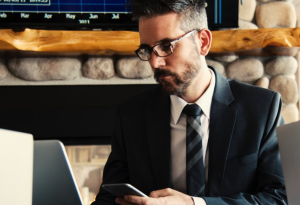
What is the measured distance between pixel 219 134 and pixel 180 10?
441 mm

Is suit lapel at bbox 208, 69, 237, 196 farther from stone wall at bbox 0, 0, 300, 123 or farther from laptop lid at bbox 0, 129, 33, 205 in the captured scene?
stone wall at bbox 0, 0, 300, 123

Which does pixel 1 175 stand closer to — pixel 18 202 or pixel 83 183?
pixel 18 202

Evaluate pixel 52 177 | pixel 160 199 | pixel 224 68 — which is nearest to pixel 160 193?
pixel 160 199

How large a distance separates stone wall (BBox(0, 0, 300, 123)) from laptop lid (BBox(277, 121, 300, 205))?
157 cm

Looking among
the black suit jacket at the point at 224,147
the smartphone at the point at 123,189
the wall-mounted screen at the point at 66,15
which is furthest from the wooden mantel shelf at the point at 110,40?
the smartphone at the point at 123,189

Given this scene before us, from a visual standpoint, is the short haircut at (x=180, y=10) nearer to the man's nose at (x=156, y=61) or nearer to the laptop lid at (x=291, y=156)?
the man's nose at (x=156, y=61)

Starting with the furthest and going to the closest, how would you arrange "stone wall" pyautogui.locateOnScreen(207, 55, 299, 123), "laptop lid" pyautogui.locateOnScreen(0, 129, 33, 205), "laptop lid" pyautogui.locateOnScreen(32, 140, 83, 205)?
"stone wall" pyautogui.locateOnScreen(207, 55, 299, 123), "laptop lid" pyautogui.locateOnScreen(32, 140, 83, 205), "laptop lid" pyautogui.locateOnScreen(0, 129, 33, 205)

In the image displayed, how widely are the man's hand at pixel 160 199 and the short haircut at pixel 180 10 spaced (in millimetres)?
589

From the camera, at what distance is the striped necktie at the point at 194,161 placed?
1.52 meters

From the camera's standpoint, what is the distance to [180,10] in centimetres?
161

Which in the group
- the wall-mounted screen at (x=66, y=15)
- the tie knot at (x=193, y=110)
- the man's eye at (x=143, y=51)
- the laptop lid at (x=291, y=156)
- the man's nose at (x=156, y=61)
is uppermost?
the wall-mounted screen at (x=66, y=15)

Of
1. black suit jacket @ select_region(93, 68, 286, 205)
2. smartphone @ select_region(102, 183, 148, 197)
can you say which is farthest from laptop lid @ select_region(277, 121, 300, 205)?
black suit jacket @ select_region(93, 68, 286, 205)

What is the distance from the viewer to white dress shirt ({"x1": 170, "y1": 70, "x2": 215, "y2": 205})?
5.20 ft

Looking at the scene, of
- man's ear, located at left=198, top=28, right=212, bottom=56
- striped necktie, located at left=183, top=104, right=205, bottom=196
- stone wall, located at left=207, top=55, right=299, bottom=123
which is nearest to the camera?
striped necktie, located at left=183, top=104, right=205, bottom=196
